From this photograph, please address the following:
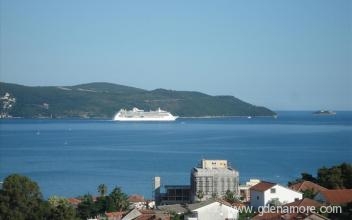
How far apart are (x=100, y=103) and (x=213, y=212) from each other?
340 feet

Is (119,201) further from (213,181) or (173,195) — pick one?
(213,181)

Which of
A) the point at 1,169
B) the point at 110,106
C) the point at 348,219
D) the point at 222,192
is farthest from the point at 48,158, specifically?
the point at 110,106

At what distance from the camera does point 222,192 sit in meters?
16.5

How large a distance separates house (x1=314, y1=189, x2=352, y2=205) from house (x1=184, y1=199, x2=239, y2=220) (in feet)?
5.68

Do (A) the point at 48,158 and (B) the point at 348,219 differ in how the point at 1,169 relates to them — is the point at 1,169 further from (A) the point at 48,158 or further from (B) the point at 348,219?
(B) the point at 348,219

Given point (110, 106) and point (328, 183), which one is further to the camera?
point (110, 106)

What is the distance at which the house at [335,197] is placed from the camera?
38.1ft

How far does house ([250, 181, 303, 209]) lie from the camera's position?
12.5 meters

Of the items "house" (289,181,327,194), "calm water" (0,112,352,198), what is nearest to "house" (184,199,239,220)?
"house" (289,181,327,194)

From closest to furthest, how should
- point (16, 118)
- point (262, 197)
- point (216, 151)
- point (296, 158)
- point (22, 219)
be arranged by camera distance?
point (22, 219) → point (262, 197) → point (296, 158) → point (216, 151) → point (16, 118)

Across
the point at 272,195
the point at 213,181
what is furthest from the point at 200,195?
the point at 272,195

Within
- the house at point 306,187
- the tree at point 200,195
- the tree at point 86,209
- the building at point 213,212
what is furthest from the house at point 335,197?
the tree at point 86,209

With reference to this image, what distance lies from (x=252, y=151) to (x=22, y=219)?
30.5 metres

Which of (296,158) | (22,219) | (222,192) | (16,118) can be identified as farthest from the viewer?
(16,118)
